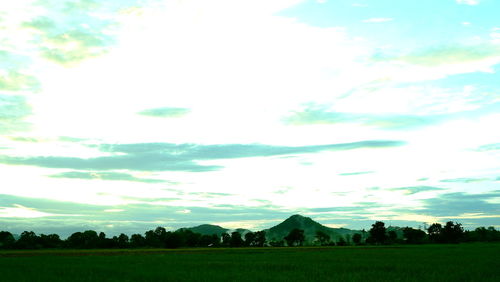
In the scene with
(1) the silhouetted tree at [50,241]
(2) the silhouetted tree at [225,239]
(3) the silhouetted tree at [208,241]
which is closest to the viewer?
(1) the silhouetted tree at [50,241]

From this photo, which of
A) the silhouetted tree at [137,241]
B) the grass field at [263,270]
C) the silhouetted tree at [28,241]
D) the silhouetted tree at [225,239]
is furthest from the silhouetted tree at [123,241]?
the grass field at [263,270]

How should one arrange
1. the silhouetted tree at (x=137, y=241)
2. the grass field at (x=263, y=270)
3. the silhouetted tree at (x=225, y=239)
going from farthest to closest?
the silhouetted tree at (x=225, y=239)
the silhouetted tree at (x=137, y=241)
the grass field at (x=263, y=270)

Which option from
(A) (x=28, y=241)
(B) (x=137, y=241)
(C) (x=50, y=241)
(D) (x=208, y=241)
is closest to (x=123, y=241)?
(B) (x=137, y=241)

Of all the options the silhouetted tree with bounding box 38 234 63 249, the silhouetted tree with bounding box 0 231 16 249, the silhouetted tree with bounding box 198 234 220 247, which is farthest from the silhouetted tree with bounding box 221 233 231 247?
the silhouetted tree with bounding box 0 231 16 249

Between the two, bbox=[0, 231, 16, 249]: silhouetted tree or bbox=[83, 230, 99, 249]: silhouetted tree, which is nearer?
bbox=[0, 231, 16, 249]: silhouetted tree

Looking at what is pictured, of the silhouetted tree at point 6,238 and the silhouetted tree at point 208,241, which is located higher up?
the silhouetted tree at point 6,238

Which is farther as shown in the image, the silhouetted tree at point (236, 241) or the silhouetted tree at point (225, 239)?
the silhouetted tree at point (225, 239)

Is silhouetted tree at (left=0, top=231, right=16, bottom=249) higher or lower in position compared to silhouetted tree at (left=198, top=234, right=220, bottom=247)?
higher

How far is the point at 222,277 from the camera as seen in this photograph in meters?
30.2

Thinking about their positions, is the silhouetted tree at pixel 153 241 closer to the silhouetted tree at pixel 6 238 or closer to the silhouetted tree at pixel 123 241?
the silhouetted tree at pixel 123 241


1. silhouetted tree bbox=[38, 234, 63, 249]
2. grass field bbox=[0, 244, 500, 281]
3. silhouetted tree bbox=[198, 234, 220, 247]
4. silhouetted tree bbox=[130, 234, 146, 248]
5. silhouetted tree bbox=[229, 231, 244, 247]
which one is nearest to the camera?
grass field bbox=[0, 244, 500, 281]

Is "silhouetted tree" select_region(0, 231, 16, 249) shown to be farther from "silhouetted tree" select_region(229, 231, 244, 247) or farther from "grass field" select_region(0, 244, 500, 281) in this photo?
"grass field" select_region(0, 244, 500, 281)

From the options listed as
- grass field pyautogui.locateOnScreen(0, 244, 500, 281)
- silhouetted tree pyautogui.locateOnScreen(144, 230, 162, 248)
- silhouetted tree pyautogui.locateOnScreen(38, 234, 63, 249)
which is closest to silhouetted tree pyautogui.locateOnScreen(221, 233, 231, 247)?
silhouetted tree pyautogui.locateOnScreen(144, 230, 162, 248)

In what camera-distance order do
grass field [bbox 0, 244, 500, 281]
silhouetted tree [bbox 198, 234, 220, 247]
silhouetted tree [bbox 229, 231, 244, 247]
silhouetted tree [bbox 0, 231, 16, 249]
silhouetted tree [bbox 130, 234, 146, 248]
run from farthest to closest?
silhouetted tree [bbox 229, 231, 244, 247]
silhouetted tree [bbox 198, 234, 220, 247]
silhouetted tree [bbox 130, 234, 146, 248]
silhouetted tree [bbox 0, 231, 16, 249]
grass field [bbox 0, 244, 500, 281]
